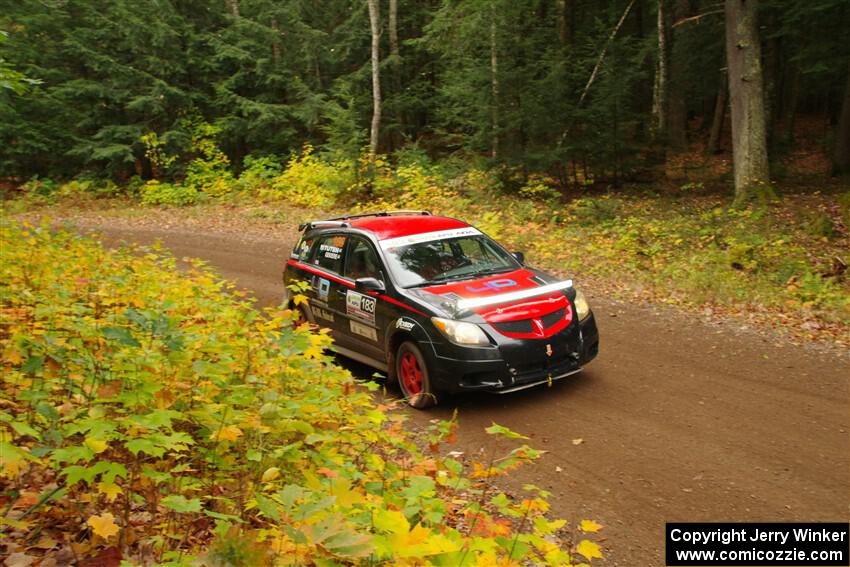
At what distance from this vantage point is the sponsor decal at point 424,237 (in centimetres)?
760

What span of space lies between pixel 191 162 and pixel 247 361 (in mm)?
23284

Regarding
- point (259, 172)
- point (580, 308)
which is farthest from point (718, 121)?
point (580, 308)

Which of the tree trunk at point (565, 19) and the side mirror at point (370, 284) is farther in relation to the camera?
the tree trunk at point (565, 19)

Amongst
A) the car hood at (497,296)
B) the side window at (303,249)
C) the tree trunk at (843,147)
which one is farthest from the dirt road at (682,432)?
the tree trunk at (843,147)

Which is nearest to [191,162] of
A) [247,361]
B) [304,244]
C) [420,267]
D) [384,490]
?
[304,244]

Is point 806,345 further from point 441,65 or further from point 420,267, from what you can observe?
point 441,65

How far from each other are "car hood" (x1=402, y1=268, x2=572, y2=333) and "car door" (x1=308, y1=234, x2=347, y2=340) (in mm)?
A: 1492

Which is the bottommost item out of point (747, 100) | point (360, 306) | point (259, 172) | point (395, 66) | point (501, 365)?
point (501, 365)

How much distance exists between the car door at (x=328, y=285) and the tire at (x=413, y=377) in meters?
1.22

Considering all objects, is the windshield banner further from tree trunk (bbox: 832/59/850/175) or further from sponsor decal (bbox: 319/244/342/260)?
tree trunk (bbox: 832/59/850/175)

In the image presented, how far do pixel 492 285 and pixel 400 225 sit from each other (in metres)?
1.78

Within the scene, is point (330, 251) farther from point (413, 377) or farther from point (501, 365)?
point (501, 365)

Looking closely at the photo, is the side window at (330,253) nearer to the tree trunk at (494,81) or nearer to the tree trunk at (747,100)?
the tree trunk at (494,81)

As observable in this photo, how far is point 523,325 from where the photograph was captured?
21.1ft
